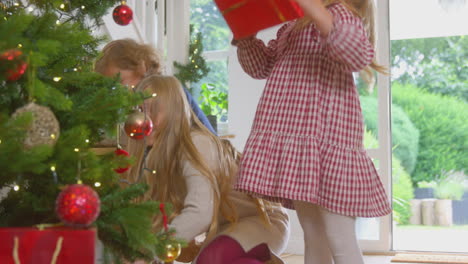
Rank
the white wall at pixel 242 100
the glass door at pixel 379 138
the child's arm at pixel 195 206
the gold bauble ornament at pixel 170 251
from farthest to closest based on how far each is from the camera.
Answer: the white wall at pixel 242 100 → the glass door at pixel 379 138 → the child's arm at pixel 195 206 → the gold bauble ornament at pixel 170 251

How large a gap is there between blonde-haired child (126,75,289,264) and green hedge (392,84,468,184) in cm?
327

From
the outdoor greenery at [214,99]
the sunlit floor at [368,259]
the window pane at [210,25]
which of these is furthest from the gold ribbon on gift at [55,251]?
the window pane at [210,25]

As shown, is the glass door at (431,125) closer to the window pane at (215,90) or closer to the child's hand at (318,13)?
the window pane at (215,90)

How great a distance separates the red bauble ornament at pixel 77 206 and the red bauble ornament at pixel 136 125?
433 mm

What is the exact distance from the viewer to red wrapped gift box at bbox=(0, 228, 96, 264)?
89 cm

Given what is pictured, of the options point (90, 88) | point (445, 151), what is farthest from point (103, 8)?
point (445, 151)

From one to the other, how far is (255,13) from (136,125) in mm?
358

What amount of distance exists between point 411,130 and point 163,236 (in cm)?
387

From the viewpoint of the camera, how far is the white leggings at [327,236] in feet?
4.73

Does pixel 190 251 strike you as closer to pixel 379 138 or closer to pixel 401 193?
pixel 379 138

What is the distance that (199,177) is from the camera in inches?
62.9

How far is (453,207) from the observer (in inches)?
186

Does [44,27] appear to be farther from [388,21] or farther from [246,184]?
[388,21]

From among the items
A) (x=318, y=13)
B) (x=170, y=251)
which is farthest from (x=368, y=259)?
(x=170, y=251)
